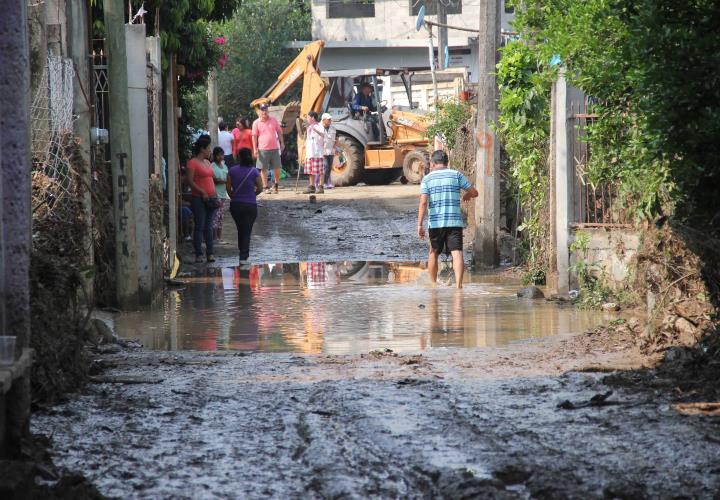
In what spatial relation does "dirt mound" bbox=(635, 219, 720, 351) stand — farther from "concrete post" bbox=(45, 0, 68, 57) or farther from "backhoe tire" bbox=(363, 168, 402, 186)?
"backhoe tire" bbox=(363, 168, 402, 186)

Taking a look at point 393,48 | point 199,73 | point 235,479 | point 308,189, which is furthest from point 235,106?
point 235,479

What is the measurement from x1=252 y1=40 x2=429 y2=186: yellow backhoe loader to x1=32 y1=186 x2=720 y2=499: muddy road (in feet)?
61.3

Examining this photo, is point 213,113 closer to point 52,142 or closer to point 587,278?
point 587,278

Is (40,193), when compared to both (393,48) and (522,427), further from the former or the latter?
(393,48)

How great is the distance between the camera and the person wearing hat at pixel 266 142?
87.0 feet

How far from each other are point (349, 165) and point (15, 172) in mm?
24038

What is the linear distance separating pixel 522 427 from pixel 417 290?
7.77 meters

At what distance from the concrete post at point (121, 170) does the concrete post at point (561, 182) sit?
15.7 ft

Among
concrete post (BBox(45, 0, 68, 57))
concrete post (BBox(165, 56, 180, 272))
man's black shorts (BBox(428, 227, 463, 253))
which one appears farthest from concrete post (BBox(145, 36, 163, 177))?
concrete post (BBox(45, 0, 68, 57))

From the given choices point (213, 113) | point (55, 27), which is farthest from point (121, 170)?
point (213, 113)

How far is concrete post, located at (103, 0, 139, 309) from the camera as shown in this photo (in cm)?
1216

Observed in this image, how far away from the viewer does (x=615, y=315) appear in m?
11.7

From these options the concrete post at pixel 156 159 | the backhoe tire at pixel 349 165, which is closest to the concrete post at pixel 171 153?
the concrete post at pixel 156 159

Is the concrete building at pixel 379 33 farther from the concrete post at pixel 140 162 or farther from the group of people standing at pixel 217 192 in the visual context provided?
the concrete post at pixel 140 162
